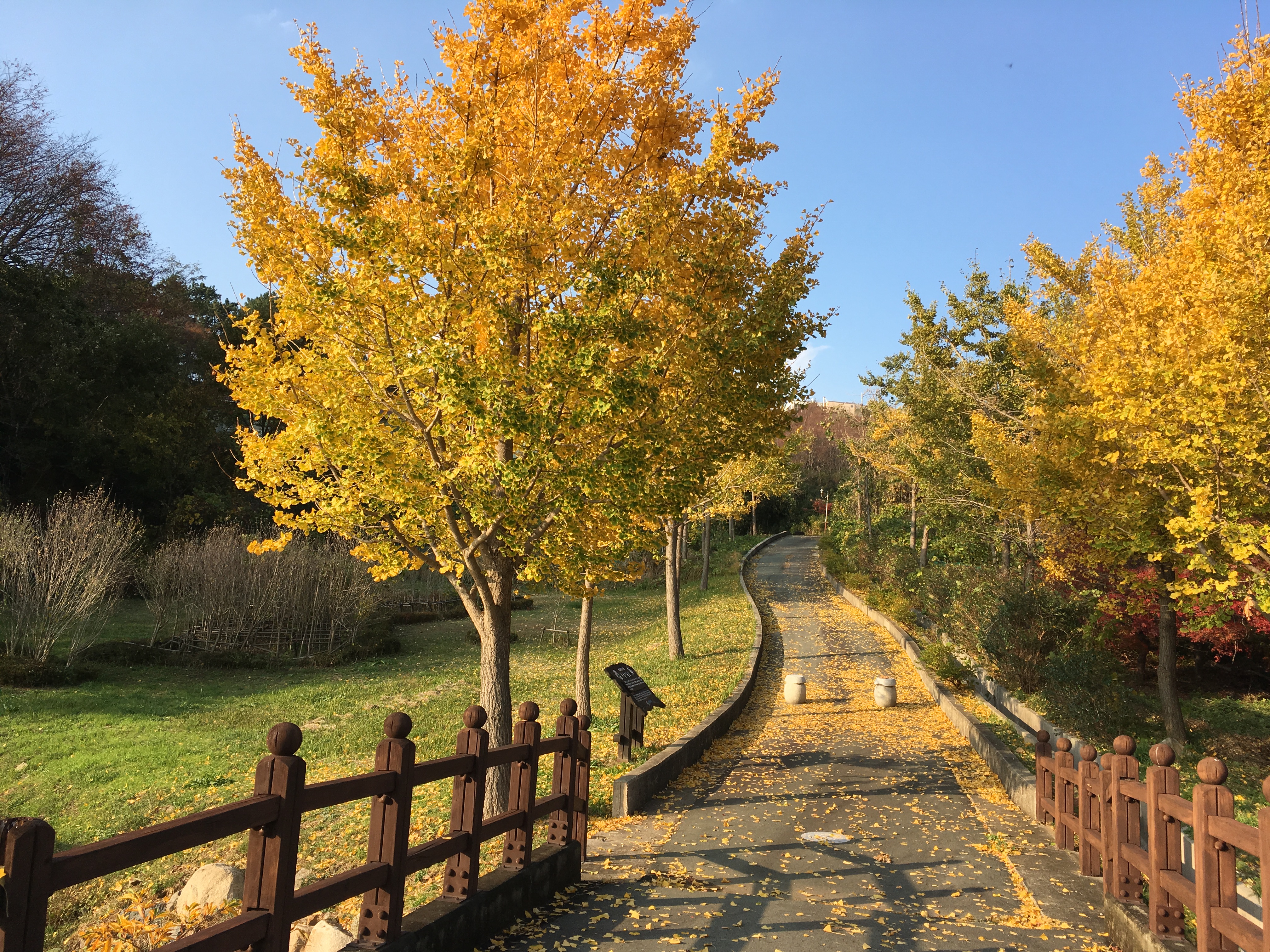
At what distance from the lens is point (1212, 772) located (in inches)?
162

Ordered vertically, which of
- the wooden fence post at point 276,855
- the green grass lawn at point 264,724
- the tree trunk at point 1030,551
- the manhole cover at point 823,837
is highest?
the tree trunk at point 1030,551

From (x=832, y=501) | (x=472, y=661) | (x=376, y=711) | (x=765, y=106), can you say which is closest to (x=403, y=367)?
(x=765, y=106)

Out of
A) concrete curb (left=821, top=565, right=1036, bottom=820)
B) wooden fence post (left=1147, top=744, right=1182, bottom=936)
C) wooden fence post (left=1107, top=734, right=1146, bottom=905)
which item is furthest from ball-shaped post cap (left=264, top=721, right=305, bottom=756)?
concrete curb (left=821, top=565, right=1036, bottom=820)

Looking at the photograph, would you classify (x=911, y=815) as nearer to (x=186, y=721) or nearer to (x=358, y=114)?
(x=358, y=114)

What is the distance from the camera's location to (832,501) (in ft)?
177

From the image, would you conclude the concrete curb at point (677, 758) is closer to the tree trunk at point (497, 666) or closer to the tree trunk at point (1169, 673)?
the tree trunk at point (497, 666)

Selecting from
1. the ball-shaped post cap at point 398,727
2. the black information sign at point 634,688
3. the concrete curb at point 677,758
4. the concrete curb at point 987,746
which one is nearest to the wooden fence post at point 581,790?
the concrete curb at point 677,758

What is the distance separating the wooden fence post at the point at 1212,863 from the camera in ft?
13.3

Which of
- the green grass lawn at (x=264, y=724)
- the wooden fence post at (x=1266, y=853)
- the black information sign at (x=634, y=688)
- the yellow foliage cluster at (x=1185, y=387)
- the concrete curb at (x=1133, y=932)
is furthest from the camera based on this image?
the black information sign at (x=634, y=688)

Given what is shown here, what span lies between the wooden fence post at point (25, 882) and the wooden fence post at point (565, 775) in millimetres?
3658

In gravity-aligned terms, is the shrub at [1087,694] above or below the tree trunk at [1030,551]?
below

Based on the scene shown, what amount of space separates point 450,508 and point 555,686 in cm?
1016

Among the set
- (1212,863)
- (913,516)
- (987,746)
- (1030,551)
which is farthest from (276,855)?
(913,516)

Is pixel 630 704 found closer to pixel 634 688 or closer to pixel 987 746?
pixel 634 688
